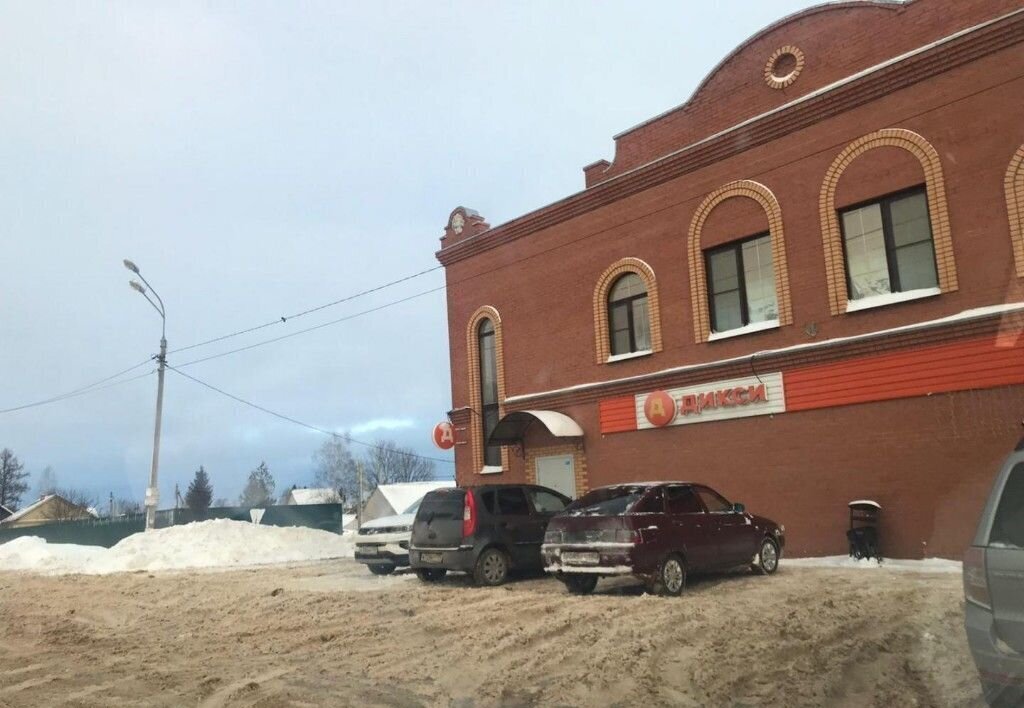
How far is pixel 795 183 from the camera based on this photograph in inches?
625

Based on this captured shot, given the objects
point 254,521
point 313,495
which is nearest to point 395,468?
point 313,495

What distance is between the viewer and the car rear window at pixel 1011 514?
4.91 metres

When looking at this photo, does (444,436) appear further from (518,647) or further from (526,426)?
(518,647)

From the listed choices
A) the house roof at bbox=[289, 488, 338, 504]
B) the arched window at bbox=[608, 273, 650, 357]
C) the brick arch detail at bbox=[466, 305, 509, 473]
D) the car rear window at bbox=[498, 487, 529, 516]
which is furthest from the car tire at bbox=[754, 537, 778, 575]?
the house roof at bbox=[289, 488, 338, 504]

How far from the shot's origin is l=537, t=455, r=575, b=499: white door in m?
19.7

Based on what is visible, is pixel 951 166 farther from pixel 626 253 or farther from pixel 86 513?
pixel 86 513

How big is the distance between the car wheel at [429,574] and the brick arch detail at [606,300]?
6582 millimetres

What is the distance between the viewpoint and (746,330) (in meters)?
16.4

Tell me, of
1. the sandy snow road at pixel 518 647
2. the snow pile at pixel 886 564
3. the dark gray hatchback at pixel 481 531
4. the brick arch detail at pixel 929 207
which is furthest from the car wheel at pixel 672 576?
the brick arch detail at pixel 929 207

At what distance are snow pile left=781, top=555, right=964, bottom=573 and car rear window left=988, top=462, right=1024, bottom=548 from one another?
8.41 metres

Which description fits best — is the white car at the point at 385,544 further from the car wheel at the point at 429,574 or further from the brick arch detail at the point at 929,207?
the brick arch detail at the point at 929,207

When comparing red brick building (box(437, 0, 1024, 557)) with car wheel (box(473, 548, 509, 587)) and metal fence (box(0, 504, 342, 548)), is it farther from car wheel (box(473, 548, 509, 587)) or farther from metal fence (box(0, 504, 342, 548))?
metal fence (box(0, 504, 342, 548))

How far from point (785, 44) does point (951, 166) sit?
4.20 meters

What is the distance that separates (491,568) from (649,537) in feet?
10.6
